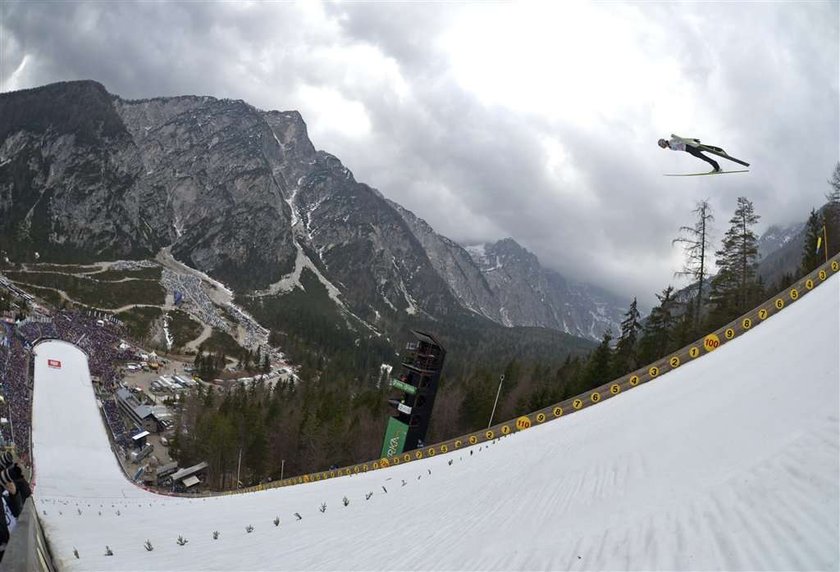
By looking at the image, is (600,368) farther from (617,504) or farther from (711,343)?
(617,504)

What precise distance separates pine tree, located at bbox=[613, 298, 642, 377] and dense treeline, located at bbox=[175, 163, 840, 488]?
0.09 m

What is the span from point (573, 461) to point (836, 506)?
23.4 ft

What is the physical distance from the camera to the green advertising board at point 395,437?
36719 mm

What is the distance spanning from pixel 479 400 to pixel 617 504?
45246 mm

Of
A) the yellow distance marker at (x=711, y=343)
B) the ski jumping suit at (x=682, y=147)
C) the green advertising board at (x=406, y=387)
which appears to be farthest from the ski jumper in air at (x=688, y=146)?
the green advertising board at (x=406, y=387)

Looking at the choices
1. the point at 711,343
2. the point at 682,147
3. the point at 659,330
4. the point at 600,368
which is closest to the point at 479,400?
the point at 600,368

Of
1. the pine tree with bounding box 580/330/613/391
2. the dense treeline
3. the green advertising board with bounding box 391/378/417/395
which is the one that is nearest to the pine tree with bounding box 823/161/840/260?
the dense treeline

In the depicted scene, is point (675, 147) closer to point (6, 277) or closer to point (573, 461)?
point (573, 461)

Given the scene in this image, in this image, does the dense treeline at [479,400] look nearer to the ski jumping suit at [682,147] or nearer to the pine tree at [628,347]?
the pine tree at [628,347]

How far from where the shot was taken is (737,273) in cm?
3431

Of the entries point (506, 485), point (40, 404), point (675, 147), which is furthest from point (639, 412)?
point (40, 404)

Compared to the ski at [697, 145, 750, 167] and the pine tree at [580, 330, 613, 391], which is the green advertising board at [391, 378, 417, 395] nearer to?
the pine tree at [580, 330, 613, 391]

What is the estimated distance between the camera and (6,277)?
116000 millimetres

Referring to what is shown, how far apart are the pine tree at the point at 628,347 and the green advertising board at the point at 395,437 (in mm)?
20213
